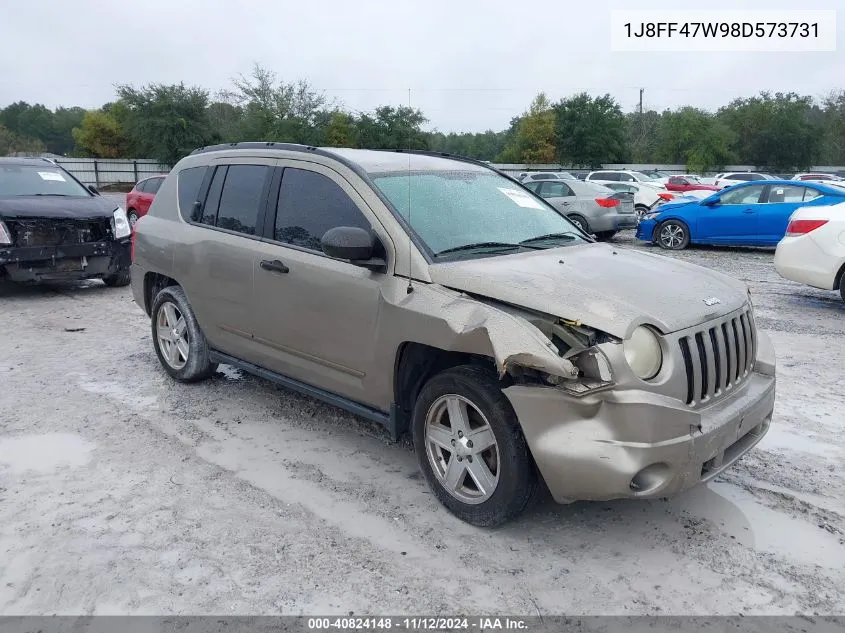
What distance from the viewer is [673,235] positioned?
1479cm

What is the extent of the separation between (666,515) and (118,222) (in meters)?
8.58

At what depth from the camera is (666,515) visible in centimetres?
362

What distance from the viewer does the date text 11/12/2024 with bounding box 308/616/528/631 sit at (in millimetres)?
2775

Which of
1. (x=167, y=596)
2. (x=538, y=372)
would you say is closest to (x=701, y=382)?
(x=538, y=372)

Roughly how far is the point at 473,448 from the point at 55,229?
7.76 metres

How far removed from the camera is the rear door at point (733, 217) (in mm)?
13609

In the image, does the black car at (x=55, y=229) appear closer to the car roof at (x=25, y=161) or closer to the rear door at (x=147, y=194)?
the car roof at (x=25, y=161)

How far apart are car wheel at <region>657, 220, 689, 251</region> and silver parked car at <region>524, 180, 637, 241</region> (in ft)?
3.43

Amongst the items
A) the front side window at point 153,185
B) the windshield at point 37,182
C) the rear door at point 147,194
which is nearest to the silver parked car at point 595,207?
the windshield at point 37,182

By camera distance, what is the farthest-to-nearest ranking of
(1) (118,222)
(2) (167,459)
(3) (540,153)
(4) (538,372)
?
(3) (540,153)
(1) (118,222)
(2) (167,459)
(4) (538,372)

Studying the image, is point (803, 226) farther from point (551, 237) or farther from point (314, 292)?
point (314, 292)

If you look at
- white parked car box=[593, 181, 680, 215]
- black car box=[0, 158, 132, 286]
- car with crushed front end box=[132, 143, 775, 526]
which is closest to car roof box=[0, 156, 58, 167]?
black car box=[0, 158, 132, 286]

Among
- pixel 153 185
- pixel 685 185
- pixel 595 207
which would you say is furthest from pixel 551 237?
pixel 685 185

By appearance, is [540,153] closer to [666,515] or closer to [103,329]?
[103,329]
